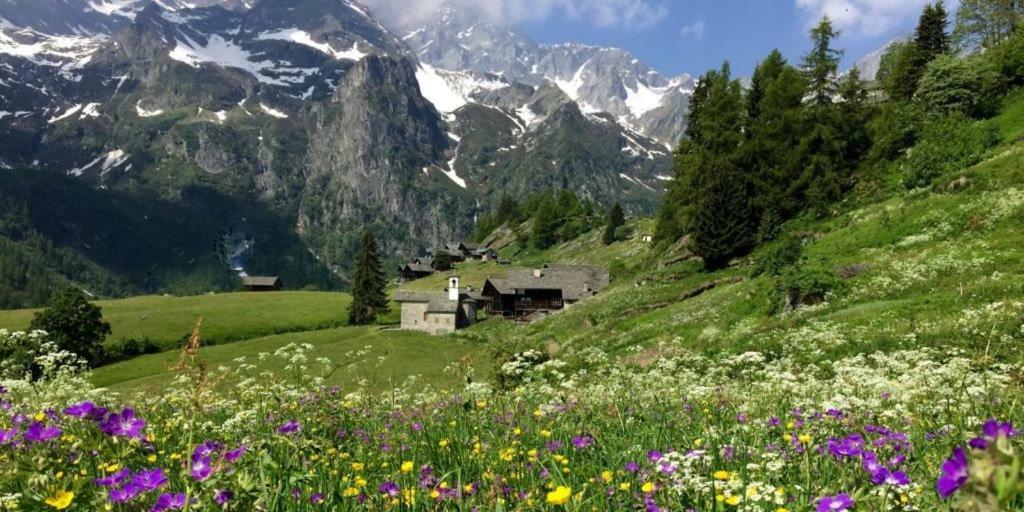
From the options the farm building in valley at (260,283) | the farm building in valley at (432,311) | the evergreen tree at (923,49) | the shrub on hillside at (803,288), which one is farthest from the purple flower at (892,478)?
the farm building in valley at (260,283)

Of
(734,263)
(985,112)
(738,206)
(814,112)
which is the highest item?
(814,112)

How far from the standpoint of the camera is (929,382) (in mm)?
7766

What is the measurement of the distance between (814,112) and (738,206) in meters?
11.5

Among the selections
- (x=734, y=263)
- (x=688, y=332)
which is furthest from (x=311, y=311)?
(x=688, y=332)

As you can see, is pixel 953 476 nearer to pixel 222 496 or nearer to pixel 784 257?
pixel 222 496

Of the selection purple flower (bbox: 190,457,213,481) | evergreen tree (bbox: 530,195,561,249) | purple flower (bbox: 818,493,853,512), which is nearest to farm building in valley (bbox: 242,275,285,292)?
evergreen tree (bbox: 530,195,561,249)

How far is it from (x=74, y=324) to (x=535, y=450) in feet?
288

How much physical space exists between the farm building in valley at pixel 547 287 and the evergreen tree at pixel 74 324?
57.0 metres

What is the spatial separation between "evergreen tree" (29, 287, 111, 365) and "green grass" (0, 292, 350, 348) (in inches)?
303

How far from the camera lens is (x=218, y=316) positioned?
101875mm

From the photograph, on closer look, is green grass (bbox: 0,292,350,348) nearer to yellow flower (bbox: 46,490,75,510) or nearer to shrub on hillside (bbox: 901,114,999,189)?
shrub on hillside (bbox: 901,114,999,189)

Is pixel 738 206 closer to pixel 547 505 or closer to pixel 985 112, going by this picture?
pixel 985 112

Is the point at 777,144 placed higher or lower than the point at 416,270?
higher

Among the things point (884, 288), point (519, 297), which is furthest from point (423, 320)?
point (884, 288)
